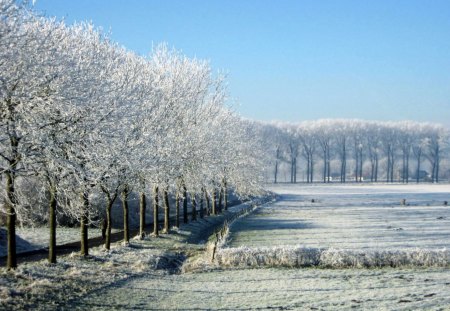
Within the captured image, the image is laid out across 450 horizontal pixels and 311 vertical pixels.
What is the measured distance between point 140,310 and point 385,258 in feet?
45.3

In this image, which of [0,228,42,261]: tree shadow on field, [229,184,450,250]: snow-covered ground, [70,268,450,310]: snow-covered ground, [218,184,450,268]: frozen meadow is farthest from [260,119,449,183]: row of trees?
[70,268,450,310]: snow-covered ground

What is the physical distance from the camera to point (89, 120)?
21.0m

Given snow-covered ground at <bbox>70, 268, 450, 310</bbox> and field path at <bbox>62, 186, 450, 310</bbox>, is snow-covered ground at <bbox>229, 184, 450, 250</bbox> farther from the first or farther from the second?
snow-covered ground at <bbox>70, 268, 450, 310</bbox>

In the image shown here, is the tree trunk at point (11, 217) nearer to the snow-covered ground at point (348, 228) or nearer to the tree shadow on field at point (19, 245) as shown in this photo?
the tree shadow on field at point (19, 245)

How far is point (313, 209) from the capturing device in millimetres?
66750

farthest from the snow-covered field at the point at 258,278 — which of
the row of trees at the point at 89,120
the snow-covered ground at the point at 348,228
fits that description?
the row of trees at the point at 89,120

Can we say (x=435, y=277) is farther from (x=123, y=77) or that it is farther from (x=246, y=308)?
(x=123, y=77)

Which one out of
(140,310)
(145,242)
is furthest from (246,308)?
(145,242)

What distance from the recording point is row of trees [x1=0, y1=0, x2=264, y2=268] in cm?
1736

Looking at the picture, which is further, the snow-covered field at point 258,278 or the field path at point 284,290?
the snow-covered field at point 258,278

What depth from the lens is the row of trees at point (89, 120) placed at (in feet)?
57.0

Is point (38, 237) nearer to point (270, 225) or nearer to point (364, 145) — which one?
point (270, 225)

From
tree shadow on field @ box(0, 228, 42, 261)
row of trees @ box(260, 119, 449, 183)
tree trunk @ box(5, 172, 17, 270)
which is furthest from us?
row of trees @ box(260, 119, 449, 183)

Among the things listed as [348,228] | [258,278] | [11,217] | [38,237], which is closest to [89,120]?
[11,217]
